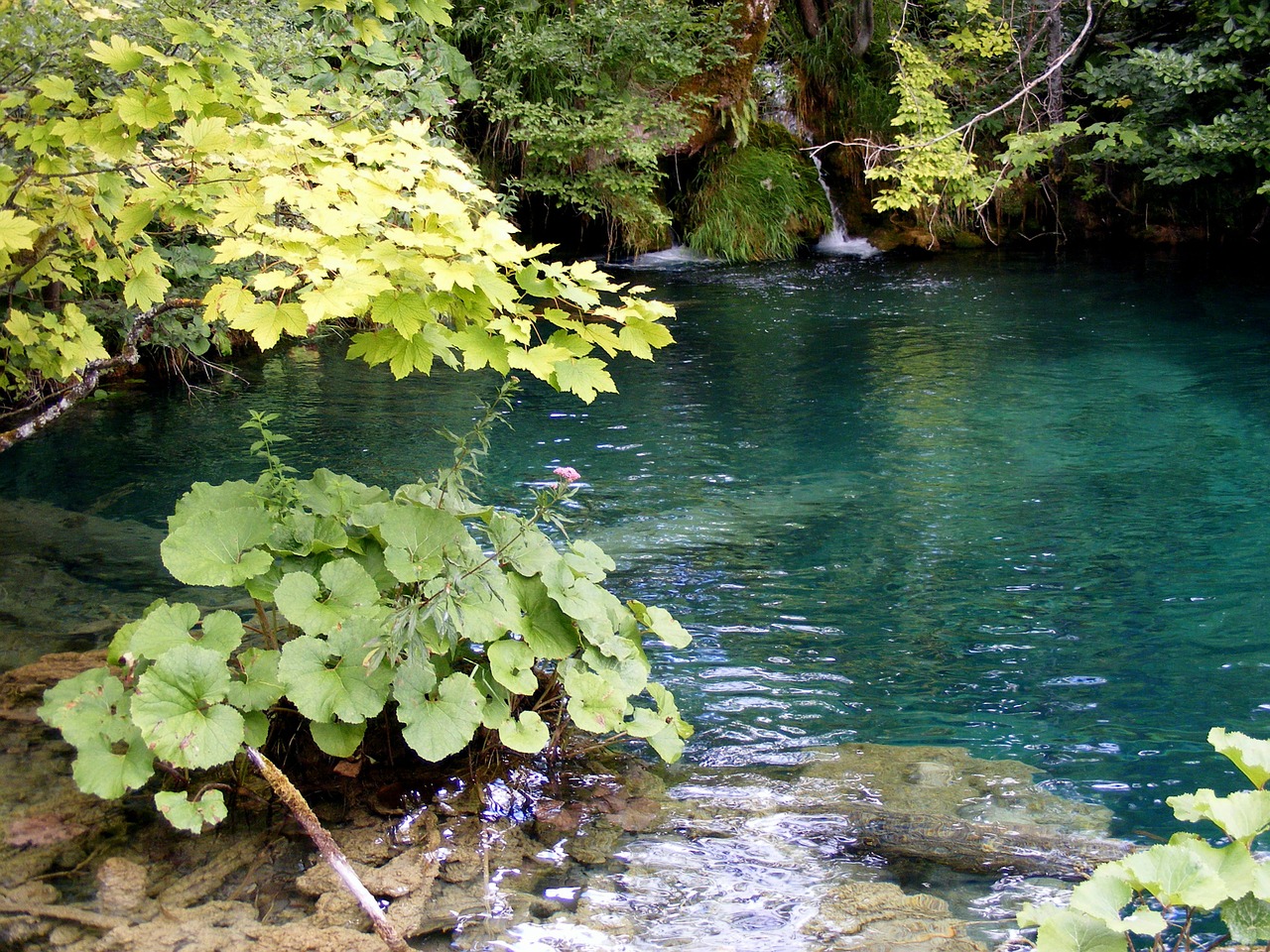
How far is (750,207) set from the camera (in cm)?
1545

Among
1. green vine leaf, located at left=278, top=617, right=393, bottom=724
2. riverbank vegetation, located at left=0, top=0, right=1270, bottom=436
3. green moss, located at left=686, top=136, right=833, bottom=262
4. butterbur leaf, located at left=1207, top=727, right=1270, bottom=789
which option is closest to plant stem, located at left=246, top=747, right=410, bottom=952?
green vine leaf, located at left=278, top=617, right=393, bottom=724

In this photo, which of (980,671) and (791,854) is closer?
(791,854)

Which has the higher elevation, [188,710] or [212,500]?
[212,500]

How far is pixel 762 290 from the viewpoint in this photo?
42.5 feet

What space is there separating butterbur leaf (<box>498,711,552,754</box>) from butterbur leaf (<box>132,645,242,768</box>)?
2.39 feet

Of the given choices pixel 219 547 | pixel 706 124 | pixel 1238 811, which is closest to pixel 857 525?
pixel 219 547

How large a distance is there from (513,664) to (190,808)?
911 millimetres

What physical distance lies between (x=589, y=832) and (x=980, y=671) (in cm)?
189

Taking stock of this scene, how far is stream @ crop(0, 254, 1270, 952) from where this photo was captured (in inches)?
136

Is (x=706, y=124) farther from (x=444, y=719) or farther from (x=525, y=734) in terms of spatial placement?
(x=444, y=719)

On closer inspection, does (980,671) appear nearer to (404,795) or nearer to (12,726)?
(404,795)

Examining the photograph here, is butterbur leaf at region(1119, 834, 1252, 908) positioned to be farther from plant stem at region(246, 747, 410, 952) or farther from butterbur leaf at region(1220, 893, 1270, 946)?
plant stem at region(246, 747, 410, 952)

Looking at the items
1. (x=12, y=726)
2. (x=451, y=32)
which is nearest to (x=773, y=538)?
(x=12, y=726)

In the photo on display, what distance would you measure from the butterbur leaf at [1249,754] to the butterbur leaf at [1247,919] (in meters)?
0.23
